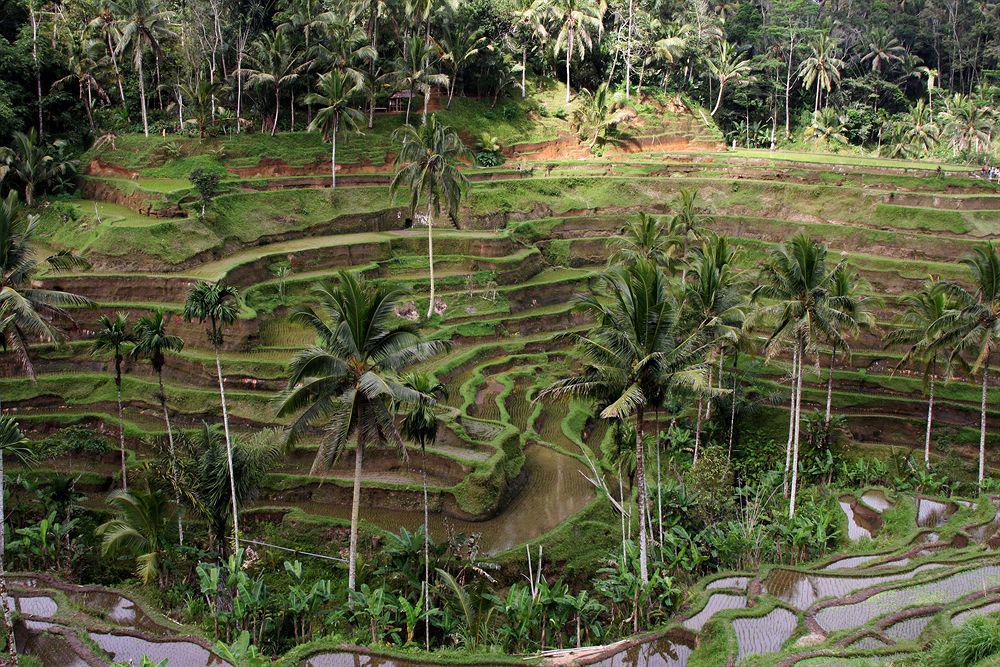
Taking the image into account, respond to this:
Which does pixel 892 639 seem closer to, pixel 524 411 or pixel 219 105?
pixel 524 411

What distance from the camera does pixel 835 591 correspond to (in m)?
20.8

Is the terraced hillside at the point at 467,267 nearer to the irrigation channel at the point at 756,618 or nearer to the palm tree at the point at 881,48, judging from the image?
the irrigation channel at the point at 756,618

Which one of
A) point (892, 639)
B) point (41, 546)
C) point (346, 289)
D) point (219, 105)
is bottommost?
point (41, 546)

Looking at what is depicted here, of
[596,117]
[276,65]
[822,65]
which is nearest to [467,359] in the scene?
[276,65]

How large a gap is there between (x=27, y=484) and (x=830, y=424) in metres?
29.0

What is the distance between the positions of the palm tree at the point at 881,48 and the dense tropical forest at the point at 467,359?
9.14 meters

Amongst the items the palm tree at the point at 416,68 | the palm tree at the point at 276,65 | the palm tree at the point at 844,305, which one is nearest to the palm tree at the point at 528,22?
the palm tree at the point at 416,68

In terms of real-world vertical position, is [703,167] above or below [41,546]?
above

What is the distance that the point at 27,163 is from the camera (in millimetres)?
41781

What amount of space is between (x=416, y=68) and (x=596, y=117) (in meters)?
16.0

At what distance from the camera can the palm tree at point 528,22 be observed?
216 feet

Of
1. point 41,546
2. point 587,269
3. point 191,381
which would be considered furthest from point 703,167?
point 41,546

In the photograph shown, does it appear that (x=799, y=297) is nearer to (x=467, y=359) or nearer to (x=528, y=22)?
(x=467, y=359)

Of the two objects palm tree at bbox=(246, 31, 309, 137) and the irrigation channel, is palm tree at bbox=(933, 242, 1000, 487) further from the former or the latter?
palm tree at bbox=(246, 31, 309, 137)
